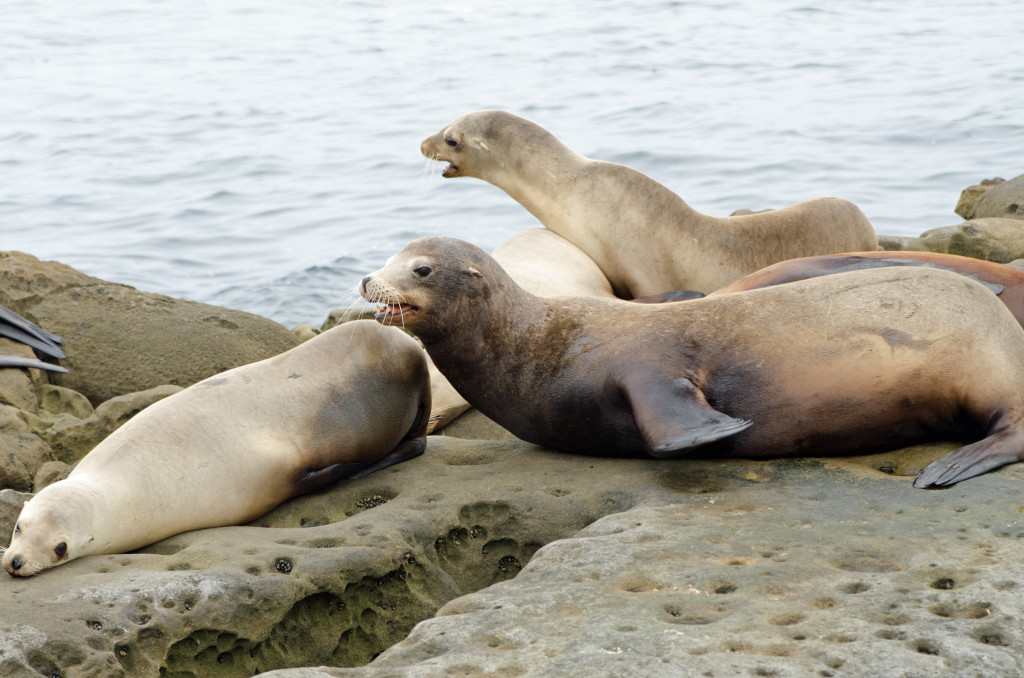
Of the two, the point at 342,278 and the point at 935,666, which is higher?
the point at 935,666

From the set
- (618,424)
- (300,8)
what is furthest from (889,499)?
(300,8)

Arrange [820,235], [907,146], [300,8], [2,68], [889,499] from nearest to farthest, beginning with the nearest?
1. [889,499]
2. [820,235]
3. [907,146]
4. [2,68]
5. [300,8]

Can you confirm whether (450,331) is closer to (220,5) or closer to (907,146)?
(907,146)

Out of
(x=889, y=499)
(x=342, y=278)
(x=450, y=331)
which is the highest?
(x=450, y=331)

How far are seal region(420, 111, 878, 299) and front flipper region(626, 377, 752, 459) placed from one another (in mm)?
3146

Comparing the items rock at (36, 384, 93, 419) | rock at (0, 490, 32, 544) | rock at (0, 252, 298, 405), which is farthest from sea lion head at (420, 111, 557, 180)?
rock at (0, 490, 32, 544)

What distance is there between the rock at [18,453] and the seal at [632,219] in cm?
322

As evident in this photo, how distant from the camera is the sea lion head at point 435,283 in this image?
486 cm

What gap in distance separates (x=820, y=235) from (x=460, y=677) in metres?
5.26

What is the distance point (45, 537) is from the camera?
14.0 ft

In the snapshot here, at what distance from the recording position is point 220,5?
32.0m

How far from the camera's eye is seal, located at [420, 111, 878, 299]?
7.66m

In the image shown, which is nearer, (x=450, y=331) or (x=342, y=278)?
(x=450, y=331)

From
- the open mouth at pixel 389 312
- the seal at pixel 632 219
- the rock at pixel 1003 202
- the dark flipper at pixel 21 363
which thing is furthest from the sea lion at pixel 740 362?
the rock at pixel 1003 202
